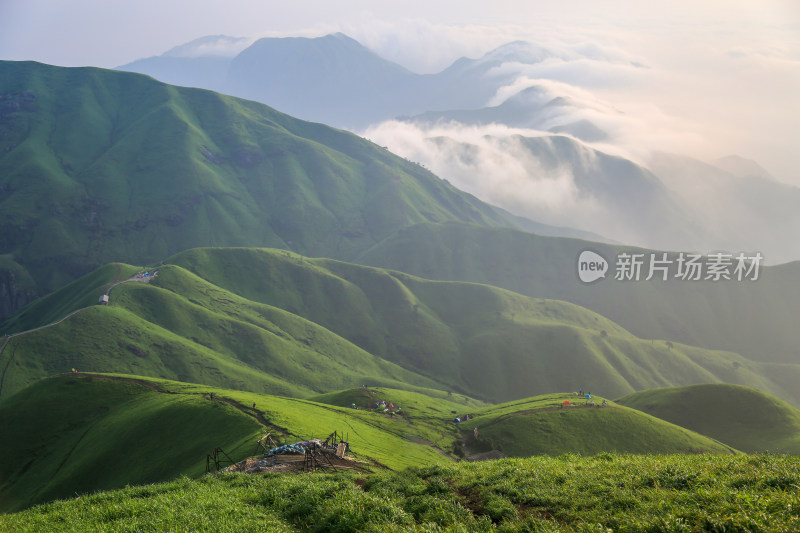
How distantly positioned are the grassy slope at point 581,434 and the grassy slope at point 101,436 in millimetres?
55289

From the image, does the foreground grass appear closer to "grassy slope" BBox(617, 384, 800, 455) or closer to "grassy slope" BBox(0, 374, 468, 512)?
"grassy slope" BBox(0, 374, 468, 512)

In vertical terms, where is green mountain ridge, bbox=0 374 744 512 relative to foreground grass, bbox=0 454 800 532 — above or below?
below

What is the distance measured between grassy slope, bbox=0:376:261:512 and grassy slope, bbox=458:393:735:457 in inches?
2177

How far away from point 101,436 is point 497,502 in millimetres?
91891

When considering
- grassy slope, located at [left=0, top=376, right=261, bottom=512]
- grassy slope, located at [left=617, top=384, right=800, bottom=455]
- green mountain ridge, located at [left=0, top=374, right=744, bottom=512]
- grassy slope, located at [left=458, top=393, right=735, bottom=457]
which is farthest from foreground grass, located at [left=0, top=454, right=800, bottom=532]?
grassy slope, located at [left=617, top=384, right=800, bottom=455]

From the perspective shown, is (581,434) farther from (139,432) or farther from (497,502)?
(497,502)

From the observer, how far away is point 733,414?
13925 cm

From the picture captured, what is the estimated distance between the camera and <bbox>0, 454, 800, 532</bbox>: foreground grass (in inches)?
668

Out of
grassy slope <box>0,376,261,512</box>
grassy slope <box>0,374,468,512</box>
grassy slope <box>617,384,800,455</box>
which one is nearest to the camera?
grassy slope <box>0,374,468,512</box>

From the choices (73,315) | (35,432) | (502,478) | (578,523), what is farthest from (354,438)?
(73,315)

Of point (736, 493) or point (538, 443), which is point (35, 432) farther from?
point (736, 493)

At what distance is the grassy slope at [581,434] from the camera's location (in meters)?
98.4

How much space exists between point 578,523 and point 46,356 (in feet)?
601

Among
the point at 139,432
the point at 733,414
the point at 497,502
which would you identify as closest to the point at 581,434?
the point at 733,414
